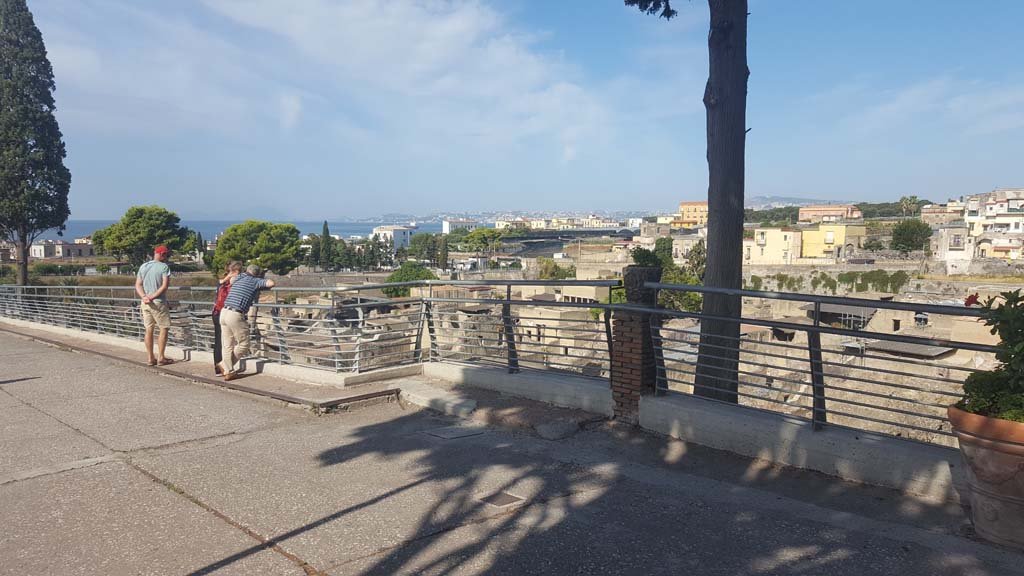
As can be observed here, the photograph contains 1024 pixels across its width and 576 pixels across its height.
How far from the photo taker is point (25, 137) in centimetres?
3042

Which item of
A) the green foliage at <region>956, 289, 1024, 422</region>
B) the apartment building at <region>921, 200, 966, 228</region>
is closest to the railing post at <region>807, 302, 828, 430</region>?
the green foliage at <region>956, 289, 1024, 422</region>

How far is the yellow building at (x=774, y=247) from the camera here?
297 feet

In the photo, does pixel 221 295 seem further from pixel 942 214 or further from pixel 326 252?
pixel 942 214

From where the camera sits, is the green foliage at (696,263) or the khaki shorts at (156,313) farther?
the green foliage at (696,263)

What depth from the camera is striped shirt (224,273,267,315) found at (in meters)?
8.79

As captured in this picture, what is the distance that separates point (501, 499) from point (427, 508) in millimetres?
498

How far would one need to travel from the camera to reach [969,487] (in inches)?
150

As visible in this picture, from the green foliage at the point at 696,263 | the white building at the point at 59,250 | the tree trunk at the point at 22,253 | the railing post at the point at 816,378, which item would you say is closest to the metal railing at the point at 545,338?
the railing post at the point at 816,378

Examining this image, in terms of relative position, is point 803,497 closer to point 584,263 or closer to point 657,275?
point 657,275

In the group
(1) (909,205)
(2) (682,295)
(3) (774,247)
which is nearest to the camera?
(2) (682,295)

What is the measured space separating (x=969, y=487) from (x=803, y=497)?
100 cm

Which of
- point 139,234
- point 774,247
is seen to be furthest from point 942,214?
point 139,234

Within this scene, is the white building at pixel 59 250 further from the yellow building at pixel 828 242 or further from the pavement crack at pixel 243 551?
the pavement crack at pixel 243 551

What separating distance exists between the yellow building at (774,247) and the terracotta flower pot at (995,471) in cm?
9035
